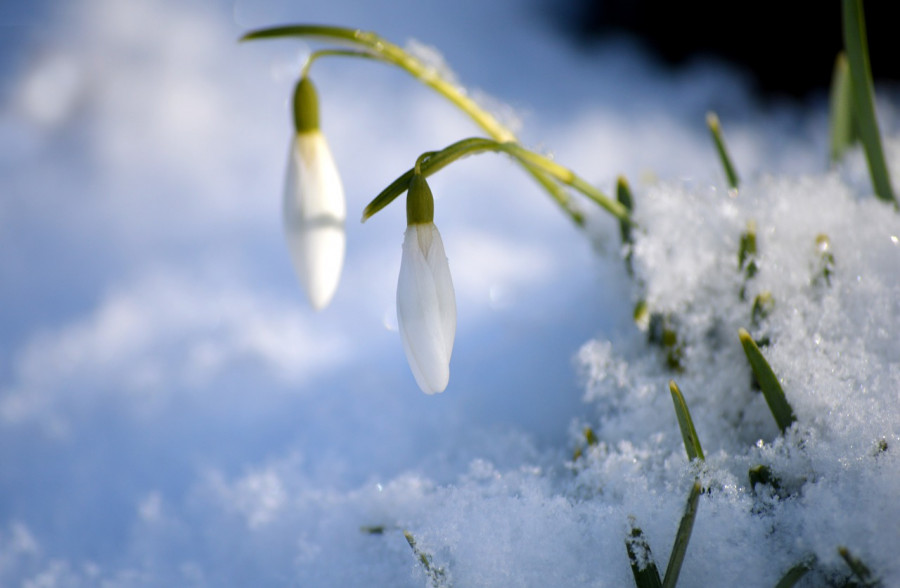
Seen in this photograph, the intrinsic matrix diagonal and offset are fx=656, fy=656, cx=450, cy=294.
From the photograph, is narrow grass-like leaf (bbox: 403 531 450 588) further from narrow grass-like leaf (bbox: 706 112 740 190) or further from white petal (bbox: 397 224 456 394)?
narrow grass-like leaf (bbox: 706 112 740 190)

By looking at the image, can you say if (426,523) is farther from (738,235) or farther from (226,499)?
(738,235)

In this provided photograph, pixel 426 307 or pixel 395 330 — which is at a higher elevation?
pixel 395 330

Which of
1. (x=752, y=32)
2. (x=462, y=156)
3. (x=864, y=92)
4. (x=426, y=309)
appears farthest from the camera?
(x=752, y=32)

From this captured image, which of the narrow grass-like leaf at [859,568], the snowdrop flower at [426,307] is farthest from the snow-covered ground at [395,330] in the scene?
the snowdrop flower at [426,307]

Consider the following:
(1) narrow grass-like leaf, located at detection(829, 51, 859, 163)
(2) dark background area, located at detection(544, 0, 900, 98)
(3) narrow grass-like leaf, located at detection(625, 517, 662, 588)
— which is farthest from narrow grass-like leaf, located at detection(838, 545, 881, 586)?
(2) dark background area, located at detection(544, 0, 900, 98)

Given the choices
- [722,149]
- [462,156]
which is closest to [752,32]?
[722,149]

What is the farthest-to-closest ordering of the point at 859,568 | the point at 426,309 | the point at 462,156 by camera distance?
the point at 462,156 < the point at 426,309 < the point at 859,568

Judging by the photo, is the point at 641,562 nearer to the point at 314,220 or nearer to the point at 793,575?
the point at 793,575
